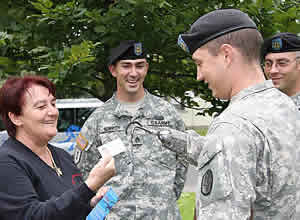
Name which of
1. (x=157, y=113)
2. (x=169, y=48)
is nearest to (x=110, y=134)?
(x=157, y=113)

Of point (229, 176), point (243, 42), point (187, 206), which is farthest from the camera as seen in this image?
point (187, 206)

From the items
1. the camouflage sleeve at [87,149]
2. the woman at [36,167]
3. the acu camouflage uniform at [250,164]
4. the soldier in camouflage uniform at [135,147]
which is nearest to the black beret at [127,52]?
the soldier in camouflage uniform at [135,147]

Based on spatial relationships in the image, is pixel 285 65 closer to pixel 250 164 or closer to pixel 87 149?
pixel 87 149

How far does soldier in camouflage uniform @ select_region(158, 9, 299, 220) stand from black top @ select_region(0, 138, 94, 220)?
0.79 m

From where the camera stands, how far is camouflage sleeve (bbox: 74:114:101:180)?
3.21m

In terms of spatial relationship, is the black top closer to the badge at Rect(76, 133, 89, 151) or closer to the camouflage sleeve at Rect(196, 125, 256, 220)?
the camouflage sleeve at Rect(196, 125, 256, 220)


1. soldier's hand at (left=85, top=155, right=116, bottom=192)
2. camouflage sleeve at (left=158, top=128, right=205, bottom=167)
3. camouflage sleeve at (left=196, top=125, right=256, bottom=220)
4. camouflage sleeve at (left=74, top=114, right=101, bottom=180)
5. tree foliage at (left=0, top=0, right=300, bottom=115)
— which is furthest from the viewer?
camouflage sleeve at (left=74, top=114, right=101, bottom=180)

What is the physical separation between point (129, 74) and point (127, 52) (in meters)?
0.20

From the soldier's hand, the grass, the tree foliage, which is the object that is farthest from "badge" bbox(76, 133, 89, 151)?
the grass

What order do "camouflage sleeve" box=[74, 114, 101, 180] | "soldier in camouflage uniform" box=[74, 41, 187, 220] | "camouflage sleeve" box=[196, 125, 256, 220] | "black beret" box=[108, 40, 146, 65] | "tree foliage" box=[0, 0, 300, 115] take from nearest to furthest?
"camouflage sleeve" box=[196, 125, 256, 220] → "tree foliage" box=[0, 0, 300, 115] → "black beret" box=[108, 40, 146, 65] → "soldier in camouflage uniform" box=[74, 41, 187, 220] → "camouflage sleeve" box=[74, 114, 101, 180]

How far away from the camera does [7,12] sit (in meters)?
3.00

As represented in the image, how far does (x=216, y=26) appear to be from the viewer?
1.58 metres

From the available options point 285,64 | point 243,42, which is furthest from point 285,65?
point 243,42

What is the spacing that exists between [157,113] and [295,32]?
1.24 m
